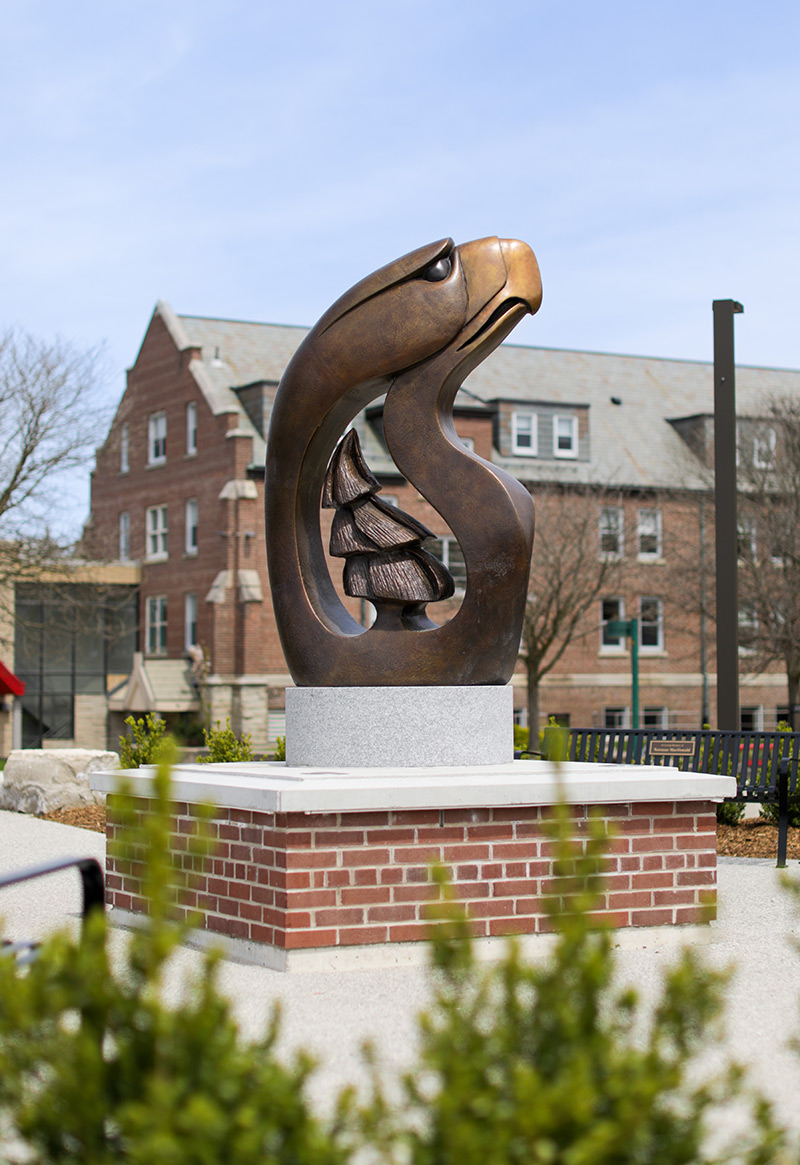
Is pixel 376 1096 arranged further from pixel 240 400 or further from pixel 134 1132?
pixel 240 400

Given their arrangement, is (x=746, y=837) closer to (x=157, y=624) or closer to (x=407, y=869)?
(x=407, y=869)

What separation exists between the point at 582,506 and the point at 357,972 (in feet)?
97.2

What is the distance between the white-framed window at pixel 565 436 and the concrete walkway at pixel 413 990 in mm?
30529

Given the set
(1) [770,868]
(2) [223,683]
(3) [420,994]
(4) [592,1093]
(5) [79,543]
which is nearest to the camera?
(4) [592,1093]

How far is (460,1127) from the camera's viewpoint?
2.29 metres

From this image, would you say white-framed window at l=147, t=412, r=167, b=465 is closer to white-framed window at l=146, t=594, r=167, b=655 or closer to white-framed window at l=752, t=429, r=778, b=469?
white-framed window at l=146, t=594, r=167, b=655

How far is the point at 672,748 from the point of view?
37.4ft

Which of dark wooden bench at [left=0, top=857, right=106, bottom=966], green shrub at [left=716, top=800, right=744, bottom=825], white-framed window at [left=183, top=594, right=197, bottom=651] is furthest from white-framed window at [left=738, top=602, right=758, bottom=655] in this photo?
dark wooden bench at [left=0, top=857, right=106, bottom=966]

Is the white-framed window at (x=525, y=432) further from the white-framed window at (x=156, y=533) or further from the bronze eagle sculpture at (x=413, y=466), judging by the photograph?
the bronze eagle sculpture at (x=413, y=466)

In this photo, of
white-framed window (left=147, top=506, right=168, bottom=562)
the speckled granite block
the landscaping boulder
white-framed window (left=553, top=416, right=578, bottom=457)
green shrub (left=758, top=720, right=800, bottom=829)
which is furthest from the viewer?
white-framed window (left=147, top=506, right=168, bottom=562)

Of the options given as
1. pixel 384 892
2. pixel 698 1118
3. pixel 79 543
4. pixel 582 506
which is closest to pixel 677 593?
pixel 582 506

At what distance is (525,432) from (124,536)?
13180mm

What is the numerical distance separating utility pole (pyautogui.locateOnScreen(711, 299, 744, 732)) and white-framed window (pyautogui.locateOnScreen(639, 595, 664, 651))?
80.6 ft

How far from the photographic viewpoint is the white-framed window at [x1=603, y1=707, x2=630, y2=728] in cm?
3884
